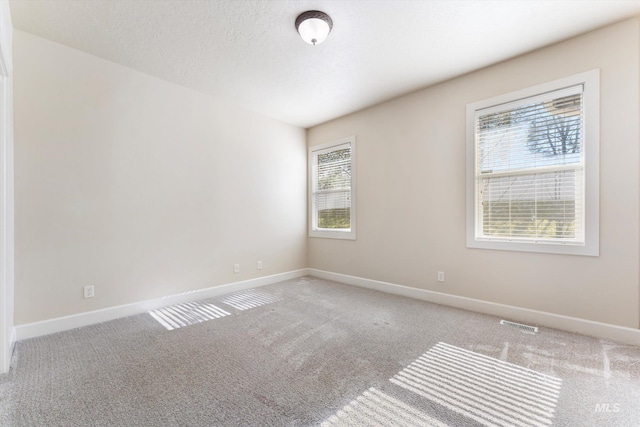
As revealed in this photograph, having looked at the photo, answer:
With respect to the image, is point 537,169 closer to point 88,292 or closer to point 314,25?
point 314,25

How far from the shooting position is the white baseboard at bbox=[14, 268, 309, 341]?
2448 millimetres

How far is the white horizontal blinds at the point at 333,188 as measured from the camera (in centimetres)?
446

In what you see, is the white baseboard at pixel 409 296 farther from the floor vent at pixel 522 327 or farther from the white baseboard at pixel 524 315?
the floor vent at pixel 522 327

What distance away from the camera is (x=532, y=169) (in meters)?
2.75

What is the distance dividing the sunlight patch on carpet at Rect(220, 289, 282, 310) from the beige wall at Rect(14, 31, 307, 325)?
0.29 m

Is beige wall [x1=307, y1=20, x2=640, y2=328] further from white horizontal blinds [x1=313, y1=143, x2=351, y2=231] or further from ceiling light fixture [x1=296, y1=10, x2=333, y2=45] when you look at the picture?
ceiling light fixture [x1=296, y1=10, x2=333, y2=45]

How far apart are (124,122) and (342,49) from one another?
243 centimetres

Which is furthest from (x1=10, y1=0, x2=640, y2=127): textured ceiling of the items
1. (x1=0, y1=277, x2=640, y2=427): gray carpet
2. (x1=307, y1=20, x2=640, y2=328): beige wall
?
(x1=0, y1=277, x2=640, y2=427): gray carpet

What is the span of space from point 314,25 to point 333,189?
2671 mm

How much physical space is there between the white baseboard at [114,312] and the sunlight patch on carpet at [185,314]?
90mm

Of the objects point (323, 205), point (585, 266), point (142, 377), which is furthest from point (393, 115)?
point (142, 377)

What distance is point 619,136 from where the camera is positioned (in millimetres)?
2330

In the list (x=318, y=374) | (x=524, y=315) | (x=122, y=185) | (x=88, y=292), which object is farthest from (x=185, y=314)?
(x=524, y=315)

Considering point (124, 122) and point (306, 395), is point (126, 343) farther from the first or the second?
point (124, 122)
